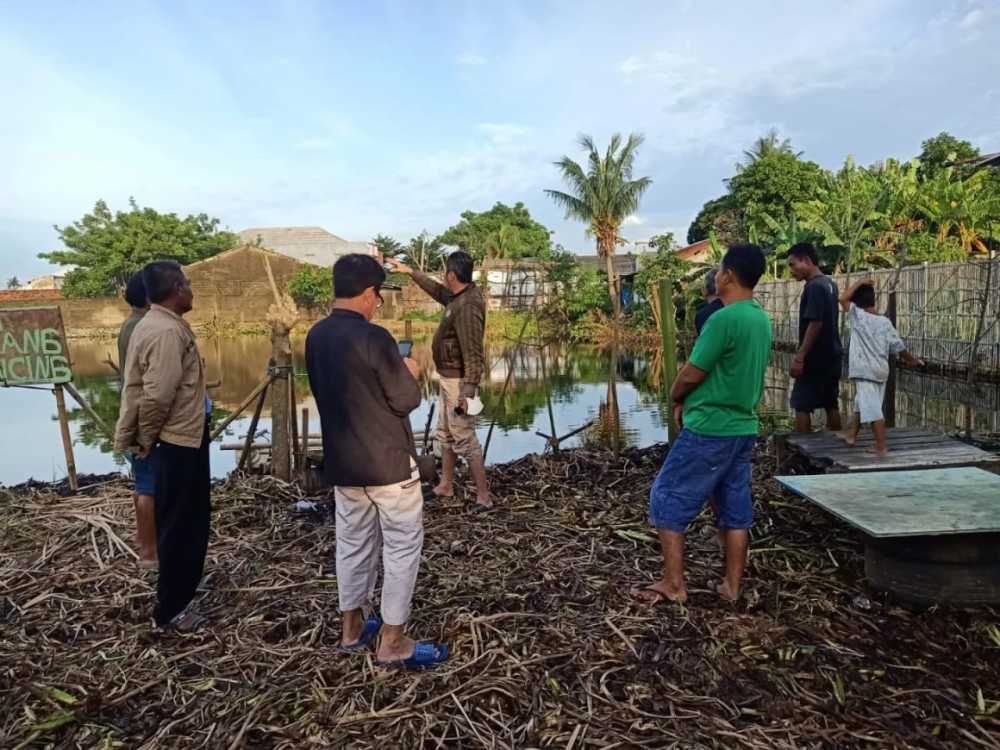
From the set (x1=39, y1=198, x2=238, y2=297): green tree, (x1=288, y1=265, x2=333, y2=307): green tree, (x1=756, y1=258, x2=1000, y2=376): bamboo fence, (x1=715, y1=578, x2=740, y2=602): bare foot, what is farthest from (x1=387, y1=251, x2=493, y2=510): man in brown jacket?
(x1=39, y1=198, x2=238, y2=297): green tree

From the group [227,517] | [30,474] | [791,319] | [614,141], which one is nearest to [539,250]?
[614,141]

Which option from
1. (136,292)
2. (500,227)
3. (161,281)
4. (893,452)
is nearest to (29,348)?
(136,292)

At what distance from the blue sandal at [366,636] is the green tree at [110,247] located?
3389cm

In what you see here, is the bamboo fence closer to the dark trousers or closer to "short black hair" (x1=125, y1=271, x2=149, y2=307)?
"short black hair" (x1=125, y1=271, x2=149, y2=307)

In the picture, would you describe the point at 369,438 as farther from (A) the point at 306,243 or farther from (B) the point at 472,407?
(A) the point at 306,243

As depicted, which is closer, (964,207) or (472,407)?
(472,407)

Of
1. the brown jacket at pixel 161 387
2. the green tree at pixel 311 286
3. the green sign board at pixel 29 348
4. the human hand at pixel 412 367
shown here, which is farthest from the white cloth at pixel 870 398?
the green tree at pixel 311 286

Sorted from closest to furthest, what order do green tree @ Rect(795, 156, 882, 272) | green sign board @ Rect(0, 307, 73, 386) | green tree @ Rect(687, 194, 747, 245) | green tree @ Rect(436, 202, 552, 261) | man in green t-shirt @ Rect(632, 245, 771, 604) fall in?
man in green t-shirt @ Rect(632, 245, 771, 604) < green sign board @ Rect(0, 307, 73, 386) < green tree @ Rect(795, 156, 882, 272) < green tree @ Rect(687, 194, 747, 245) < green tree @ Rect(436, 202, 552, 261)

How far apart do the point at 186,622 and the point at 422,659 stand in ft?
4.17

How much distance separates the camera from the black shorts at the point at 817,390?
16.3 feet

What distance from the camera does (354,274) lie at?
2.73m

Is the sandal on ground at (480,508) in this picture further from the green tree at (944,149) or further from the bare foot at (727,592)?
the green tree at (944,149)

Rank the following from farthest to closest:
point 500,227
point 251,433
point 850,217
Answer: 1. point 500,227
2. point 850,217
3. point 251,433

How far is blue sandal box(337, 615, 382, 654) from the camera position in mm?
2938
